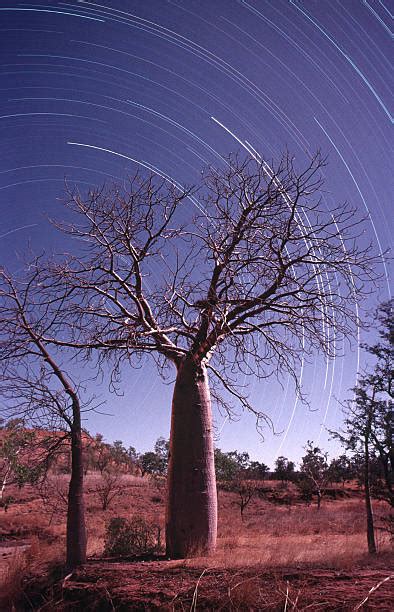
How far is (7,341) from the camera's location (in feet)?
18.7

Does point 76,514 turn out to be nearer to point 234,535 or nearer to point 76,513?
point 76,513

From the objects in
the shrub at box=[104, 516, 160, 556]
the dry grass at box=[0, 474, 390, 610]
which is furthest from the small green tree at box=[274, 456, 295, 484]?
the shrub at box=[104, 516, 160, 556]

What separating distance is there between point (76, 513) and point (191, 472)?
1.52m

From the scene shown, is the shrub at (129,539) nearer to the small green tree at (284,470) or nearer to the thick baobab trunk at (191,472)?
the thick baobab trunk at (191,472)

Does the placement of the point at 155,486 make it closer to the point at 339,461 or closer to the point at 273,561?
the point at 339,461

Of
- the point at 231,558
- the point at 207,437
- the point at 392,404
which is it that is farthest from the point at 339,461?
the point at 231,558

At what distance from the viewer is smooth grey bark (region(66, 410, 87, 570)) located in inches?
197

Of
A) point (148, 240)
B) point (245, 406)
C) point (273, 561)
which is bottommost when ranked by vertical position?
point (273, 561)

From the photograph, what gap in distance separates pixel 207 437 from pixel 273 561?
178 centimetres

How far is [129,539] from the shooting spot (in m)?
6.70

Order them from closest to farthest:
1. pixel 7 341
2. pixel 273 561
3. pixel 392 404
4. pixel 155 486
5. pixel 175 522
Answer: pixel 273 561, pixel 175 522, pixel 7 341, pixel 392 404, pixel 155 486

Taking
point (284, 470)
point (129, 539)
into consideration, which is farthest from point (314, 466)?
point (129, 539)

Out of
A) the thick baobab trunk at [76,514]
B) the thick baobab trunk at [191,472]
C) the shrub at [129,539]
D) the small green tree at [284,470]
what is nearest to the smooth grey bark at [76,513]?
the thick baobab trunk at [76,514]

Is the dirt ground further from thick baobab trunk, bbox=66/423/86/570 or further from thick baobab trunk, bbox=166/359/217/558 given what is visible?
thick baobab trunk, bbox=166/359/217/558
